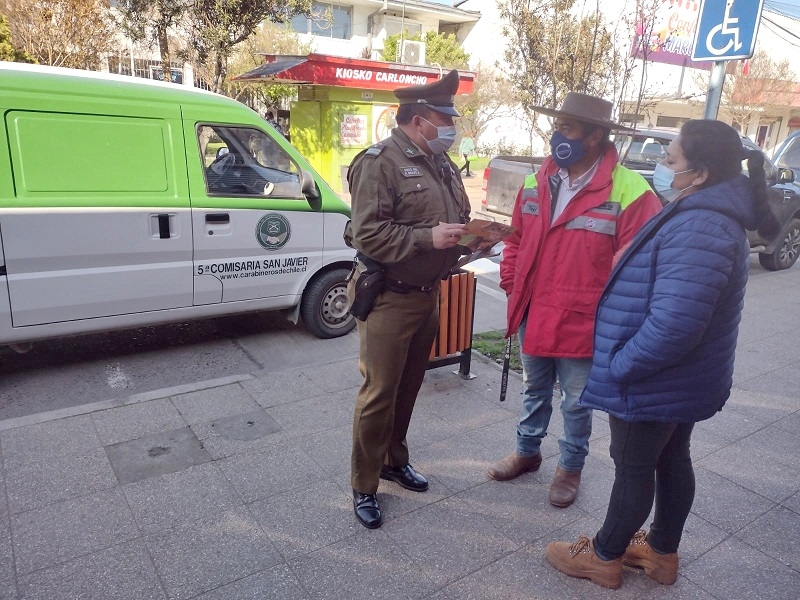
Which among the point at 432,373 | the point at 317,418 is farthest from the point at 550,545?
the point at 432,373

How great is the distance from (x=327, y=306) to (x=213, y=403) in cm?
168

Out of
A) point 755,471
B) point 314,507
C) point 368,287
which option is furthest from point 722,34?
point 314,507

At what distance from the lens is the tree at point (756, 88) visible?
87.5 feet

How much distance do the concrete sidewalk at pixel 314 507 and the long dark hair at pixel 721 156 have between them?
1646mm

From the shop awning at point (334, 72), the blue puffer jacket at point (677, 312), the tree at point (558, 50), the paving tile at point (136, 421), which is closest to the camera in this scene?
the blue puffer jacket at point (677, 312)

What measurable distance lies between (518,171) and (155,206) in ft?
18.7

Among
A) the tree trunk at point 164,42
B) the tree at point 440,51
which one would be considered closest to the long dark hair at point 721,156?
the tree trunk at point 164,42

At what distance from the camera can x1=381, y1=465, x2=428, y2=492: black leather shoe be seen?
10.6ft

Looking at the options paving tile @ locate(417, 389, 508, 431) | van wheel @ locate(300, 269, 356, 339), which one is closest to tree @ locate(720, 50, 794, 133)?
van wheel @ locate(300, 269, 356, 339)

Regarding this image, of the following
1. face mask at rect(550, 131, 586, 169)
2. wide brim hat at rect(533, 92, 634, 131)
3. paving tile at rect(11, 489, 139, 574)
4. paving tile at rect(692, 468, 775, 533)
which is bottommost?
paving tile at rect(11, 489, 139, 574)

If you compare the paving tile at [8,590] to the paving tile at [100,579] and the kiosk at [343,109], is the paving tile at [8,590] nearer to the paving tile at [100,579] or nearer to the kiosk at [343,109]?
the paving tile at [100,579]

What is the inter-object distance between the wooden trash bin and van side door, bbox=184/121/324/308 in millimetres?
1439

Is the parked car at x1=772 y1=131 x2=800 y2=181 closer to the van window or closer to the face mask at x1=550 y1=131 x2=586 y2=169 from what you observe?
the van window

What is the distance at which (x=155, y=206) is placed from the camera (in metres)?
4.51
